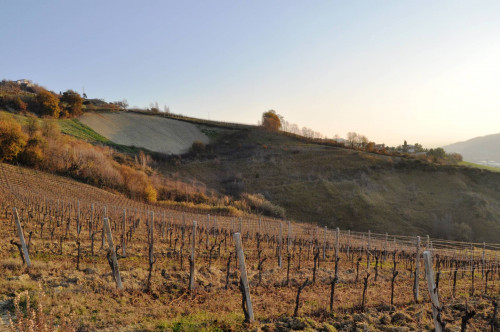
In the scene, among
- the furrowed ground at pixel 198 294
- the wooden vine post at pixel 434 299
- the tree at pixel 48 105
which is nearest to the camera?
the wooden vine post at pixel 434 299

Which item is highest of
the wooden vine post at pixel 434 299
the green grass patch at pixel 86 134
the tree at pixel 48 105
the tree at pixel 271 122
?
the tree at pixel 271 122

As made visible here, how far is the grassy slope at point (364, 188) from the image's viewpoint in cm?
3731

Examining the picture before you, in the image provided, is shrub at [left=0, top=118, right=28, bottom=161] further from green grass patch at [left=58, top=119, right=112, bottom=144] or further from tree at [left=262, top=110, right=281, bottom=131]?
tree at [left=262, top=110, right=281, bottom=131]

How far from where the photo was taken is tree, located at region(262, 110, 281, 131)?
8036 centimetres

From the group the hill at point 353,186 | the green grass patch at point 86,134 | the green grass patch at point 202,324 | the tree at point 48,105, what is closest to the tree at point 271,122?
the hill at point 353,186

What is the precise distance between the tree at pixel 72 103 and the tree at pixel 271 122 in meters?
42.0

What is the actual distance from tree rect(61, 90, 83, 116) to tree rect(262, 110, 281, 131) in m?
42.0

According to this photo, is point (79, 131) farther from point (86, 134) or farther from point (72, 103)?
point (72, 103)

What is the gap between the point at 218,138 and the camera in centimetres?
7581

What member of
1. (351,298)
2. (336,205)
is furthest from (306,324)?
(336,205)

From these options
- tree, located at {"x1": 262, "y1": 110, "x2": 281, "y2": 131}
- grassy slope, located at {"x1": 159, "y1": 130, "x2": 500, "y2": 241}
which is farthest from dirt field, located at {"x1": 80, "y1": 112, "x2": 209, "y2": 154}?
tree, located at {"x1": 262, "y1": 110, "x2": 281, "y2": 131}

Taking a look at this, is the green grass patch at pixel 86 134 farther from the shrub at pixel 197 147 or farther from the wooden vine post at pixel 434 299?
the wooden vine post at pixel 434 299

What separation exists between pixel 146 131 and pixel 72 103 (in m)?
14.8

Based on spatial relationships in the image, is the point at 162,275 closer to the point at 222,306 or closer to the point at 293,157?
the point at 222,306
